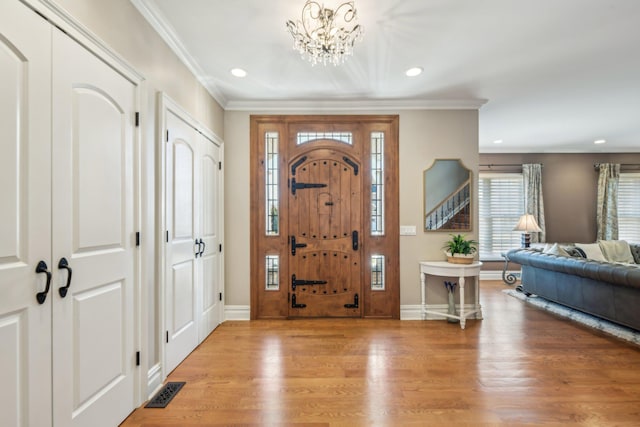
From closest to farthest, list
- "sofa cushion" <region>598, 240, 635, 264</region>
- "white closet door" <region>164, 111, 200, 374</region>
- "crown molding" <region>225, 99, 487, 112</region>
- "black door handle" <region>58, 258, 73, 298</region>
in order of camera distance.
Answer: "black door handle" <region>58, 258, 73, 298</region> < "white closet door" <region>164, 111, 200, 374</region> < "crown molding" <region>225, 99, 487, 112</region> < "sofa cushion" <region>598, 240, 635, 264</region>

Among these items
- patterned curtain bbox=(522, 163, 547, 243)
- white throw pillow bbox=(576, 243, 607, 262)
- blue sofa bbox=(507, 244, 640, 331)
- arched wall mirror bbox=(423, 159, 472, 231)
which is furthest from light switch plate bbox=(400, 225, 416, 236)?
patterned curtain bbox=(522, 163, 547, 243)

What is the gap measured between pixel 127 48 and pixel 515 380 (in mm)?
3737

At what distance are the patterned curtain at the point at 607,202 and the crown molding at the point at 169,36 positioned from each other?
791 centimetres

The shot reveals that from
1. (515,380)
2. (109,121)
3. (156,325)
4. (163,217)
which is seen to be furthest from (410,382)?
(109,121)

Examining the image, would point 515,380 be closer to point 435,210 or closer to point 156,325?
point 435,210

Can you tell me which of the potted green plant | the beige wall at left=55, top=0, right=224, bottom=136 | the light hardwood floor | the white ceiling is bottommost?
the light hardwood floor

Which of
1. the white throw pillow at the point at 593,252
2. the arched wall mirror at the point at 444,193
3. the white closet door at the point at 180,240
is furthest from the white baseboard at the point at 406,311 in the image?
the white throw pillow at the point at 593,252

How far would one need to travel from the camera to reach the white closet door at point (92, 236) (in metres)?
1.50

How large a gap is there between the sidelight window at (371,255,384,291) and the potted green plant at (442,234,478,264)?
83 cm

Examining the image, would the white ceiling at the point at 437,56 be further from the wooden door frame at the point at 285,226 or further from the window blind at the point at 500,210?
the window blind at the point at 500,210

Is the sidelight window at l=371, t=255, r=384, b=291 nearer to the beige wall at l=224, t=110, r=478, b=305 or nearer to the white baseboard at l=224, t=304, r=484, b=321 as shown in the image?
the beige wall at l=224, t=110, r=478, b=305

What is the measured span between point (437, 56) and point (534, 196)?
509cm

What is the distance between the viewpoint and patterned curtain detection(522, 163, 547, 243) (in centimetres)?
641

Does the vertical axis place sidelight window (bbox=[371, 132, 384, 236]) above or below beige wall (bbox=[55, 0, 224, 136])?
below
